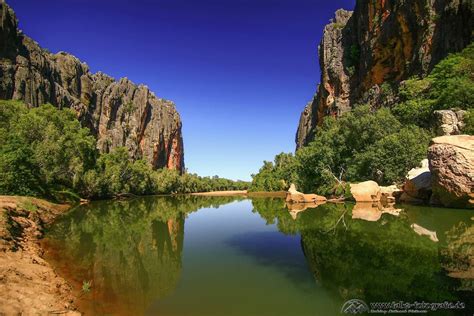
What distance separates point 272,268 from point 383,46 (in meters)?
55.0

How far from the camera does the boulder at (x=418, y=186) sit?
26781 mm

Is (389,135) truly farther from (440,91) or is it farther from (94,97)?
(94,97)

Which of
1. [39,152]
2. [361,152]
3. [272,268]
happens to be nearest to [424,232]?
[272,268]

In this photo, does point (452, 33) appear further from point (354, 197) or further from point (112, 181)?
point (112, 181)

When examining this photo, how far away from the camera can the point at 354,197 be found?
108 feet

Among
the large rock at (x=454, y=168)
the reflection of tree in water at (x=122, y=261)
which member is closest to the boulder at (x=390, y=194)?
the large rock at (x=454, y=168)

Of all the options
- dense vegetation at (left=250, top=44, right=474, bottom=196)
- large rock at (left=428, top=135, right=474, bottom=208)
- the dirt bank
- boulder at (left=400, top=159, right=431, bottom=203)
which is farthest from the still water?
dense vegetation at (left=250, top=44, right=474, bottom=196)

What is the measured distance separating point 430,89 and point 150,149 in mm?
99665

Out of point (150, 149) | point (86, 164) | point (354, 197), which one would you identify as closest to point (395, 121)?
point (354, 197)

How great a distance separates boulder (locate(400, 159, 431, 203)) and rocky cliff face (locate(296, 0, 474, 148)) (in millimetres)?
20807

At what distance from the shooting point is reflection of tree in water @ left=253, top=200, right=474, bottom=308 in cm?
711

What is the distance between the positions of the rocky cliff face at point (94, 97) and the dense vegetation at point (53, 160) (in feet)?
62.2

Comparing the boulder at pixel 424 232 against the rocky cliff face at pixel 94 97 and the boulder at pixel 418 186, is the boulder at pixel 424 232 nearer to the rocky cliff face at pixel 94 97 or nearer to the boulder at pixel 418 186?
the boulder at pixel 418 186

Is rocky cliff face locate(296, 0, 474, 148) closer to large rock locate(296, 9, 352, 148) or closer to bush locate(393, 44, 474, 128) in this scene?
large rock locate(296, 9, 352, 148)
